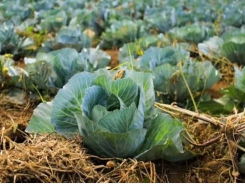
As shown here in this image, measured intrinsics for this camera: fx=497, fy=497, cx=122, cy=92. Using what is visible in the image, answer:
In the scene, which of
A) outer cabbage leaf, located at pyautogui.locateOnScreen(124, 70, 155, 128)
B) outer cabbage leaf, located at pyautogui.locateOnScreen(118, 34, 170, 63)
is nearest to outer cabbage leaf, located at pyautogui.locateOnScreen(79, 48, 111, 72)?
outer cabbage leaf, located at pyautogui.locateOnScreen(118, 34, 170, 63)

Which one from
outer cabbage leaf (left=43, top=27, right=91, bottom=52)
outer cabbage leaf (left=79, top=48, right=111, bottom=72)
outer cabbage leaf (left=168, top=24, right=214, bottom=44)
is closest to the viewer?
outer cabbage leaf (left=79, top=48, right=111, bottom=72)

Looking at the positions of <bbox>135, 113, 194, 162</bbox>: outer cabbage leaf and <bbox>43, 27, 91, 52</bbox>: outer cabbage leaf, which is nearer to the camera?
<bbox>135, 113, 194, 162</bbox>: outer cabbage leaf

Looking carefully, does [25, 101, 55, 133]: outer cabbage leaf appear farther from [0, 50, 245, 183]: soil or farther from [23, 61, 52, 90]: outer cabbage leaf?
[23, 61, 52, 90]: outer cabbage leaf

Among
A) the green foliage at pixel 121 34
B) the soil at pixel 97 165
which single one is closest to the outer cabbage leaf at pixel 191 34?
the green foliage at pixel 121 34

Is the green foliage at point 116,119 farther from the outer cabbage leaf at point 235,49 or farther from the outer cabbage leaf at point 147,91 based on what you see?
the outer cabbage leaf at point 235,49

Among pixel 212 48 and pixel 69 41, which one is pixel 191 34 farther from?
pixel 69 41

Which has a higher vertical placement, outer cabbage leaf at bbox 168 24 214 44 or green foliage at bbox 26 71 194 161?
green foliage at bbox 26 71 194 161

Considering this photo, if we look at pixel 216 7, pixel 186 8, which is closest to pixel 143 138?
pixel 216 7
